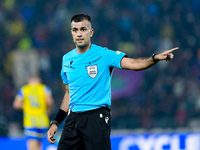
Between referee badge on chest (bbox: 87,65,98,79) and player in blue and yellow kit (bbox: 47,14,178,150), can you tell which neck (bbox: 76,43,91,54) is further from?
referee badge on chest (bbox: 87,65,98,79)

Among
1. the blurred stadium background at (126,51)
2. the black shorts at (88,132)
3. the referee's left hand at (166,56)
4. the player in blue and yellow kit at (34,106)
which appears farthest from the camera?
the blurred stadium background at (126,51)

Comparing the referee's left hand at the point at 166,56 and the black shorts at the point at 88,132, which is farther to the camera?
the black shorts at the point at 88,132

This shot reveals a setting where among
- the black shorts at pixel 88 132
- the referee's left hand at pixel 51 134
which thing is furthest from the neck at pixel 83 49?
the referee's left hand at pixel 51 134

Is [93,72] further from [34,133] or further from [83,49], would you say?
[34,133]

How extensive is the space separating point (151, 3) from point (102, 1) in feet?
5.23

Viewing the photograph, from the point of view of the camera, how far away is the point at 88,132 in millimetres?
4957

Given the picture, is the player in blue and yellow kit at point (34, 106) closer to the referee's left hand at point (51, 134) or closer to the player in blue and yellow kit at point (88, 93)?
the referee's left hand at point (51, 134)

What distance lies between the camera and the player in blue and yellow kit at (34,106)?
970 centimetres

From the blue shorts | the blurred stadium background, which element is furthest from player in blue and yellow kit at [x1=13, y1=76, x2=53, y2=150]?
the blurred stadium background

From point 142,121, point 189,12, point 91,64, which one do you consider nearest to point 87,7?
point 189,12

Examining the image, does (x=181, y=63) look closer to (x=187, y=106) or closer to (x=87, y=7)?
(x=187, y=106)

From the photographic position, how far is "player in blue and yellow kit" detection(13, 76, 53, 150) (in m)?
9.70

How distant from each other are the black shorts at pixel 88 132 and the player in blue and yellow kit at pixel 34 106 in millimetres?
4714

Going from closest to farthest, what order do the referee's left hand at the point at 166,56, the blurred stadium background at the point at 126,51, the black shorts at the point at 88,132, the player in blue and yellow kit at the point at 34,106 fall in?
the referee's left hand at the point at 166,56
the black shorts at the point at 88,132
the player in blue and yellow kit at the point at 34,106
the blurred stadium background at the point at 126,51
